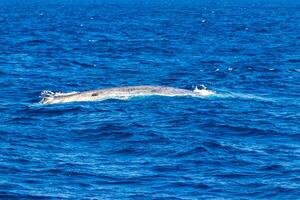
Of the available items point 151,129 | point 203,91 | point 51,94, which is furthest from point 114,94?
point 151,129

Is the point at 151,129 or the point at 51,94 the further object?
the point at 51,94

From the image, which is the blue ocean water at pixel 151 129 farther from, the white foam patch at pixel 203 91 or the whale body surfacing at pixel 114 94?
the whale body surfacing at pixel 114 94

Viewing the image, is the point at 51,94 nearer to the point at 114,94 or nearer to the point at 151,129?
the point at 114,94

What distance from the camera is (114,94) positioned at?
124 feet

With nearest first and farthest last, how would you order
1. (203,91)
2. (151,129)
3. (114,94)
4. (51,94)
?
1. (151,129)
2. (114,94)
3. (51,94)
4. (203,91)

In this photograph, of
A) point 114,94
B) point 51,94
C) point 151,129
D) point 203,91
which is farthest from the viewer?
point 203,91

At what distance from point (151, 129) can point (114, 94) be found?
775 centimetres

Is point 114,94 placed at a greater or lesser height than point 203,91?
lesser

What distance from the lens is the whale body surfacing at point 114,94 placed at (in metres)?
37.3

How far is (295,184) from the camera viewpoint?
75.3 feet

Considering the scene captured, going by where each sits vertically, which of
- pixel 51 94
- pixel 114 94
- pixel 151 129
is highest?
pixel 51 94

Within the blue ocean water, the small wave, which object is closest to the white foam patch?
the blue ocean water

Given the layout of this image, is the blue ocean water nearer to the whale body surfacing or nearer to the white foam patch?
the white foam patch

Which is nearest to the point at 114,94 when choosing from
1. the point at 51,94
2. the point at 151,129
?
the point at 51,94
